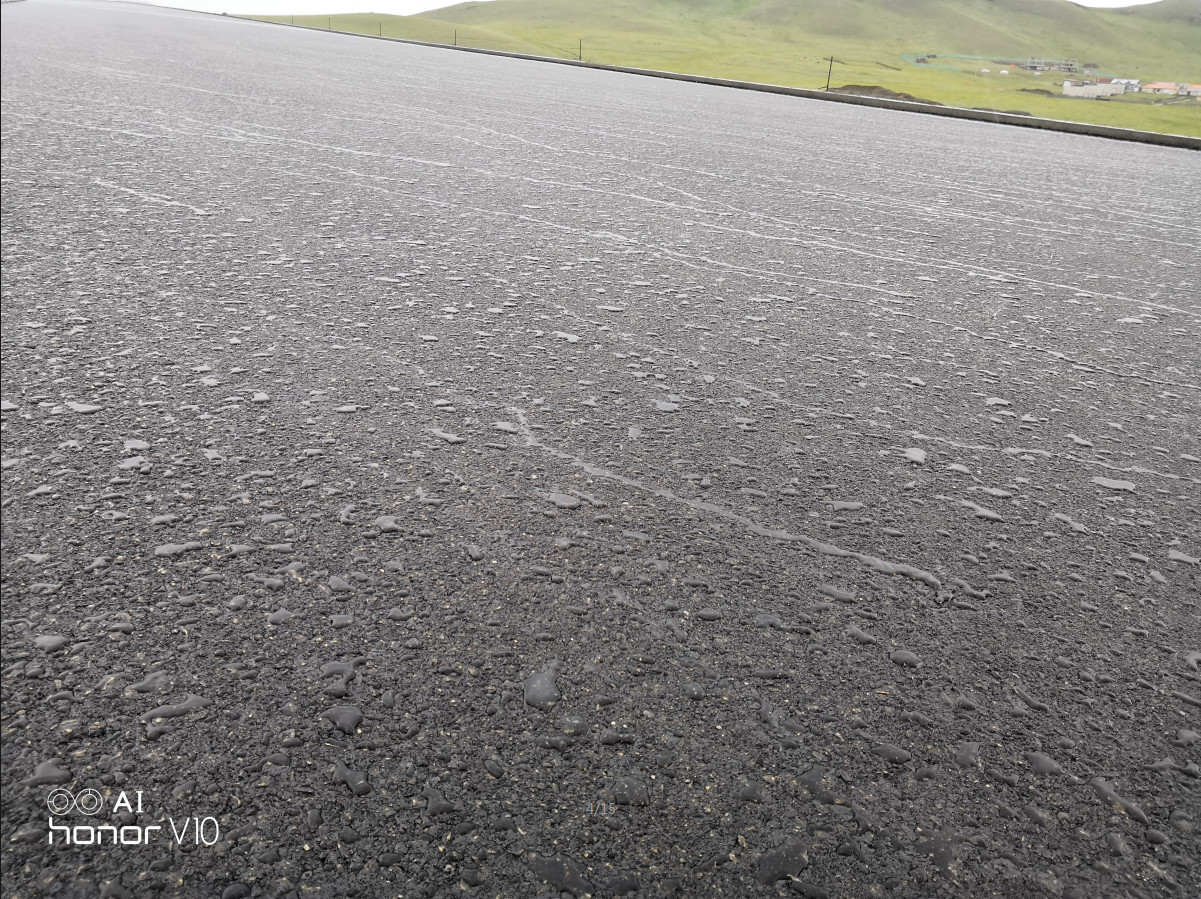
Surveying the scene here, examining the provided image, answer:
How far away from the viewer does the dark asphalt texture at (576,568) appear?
118 cm

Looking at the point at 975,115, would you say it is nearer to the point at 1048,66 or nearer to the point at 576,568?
the point at 576,568

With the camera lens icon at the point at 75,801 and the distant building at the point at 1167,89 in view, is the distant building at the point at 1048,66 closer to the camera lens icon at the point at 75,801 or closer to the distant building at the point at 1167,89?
the distant building at the point at 1167,89

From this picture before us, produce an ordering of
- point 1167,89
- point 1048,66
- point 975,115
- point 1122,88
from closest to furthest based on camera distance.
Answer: point 975,115 → point 1167,89 → point 1122,88 → point 1048,66

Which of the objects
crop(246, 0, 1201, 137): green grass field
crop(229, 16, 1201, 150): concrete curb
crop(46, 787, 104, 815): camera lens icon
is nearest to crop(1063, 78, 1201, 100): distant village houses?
crop(246, 0, 1201, 137): green grass field

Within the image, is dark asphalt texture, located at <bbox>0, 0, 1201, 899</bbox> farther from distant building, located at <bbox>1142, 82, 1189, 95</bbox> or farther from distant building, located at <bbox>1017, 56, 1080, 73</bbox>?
distant building, located at <bbox>1017, 56, 1080, 73</bbox>

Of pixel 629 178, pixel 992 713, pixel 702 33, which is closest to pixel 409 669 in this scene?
pixel 992 713

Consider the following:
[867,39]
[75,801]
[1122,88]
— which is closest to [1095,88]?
[1122,88]

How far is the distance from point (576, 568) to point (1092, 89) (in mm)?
91231

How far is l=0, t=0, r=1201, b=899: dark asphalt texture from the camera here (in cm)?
118

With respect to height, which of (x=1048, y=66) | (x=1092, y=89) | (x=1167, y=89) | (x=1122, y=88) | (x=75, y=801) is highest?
(x=1048, y=66)

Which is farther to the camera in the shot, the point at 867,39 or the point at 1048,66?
the point at 867,39

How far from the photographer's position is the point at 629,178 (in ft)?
21.5

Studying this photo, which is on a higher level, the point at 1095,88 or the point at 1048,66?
the point at 1048,66

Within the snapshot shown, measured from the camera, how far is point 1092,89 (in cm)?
7494
